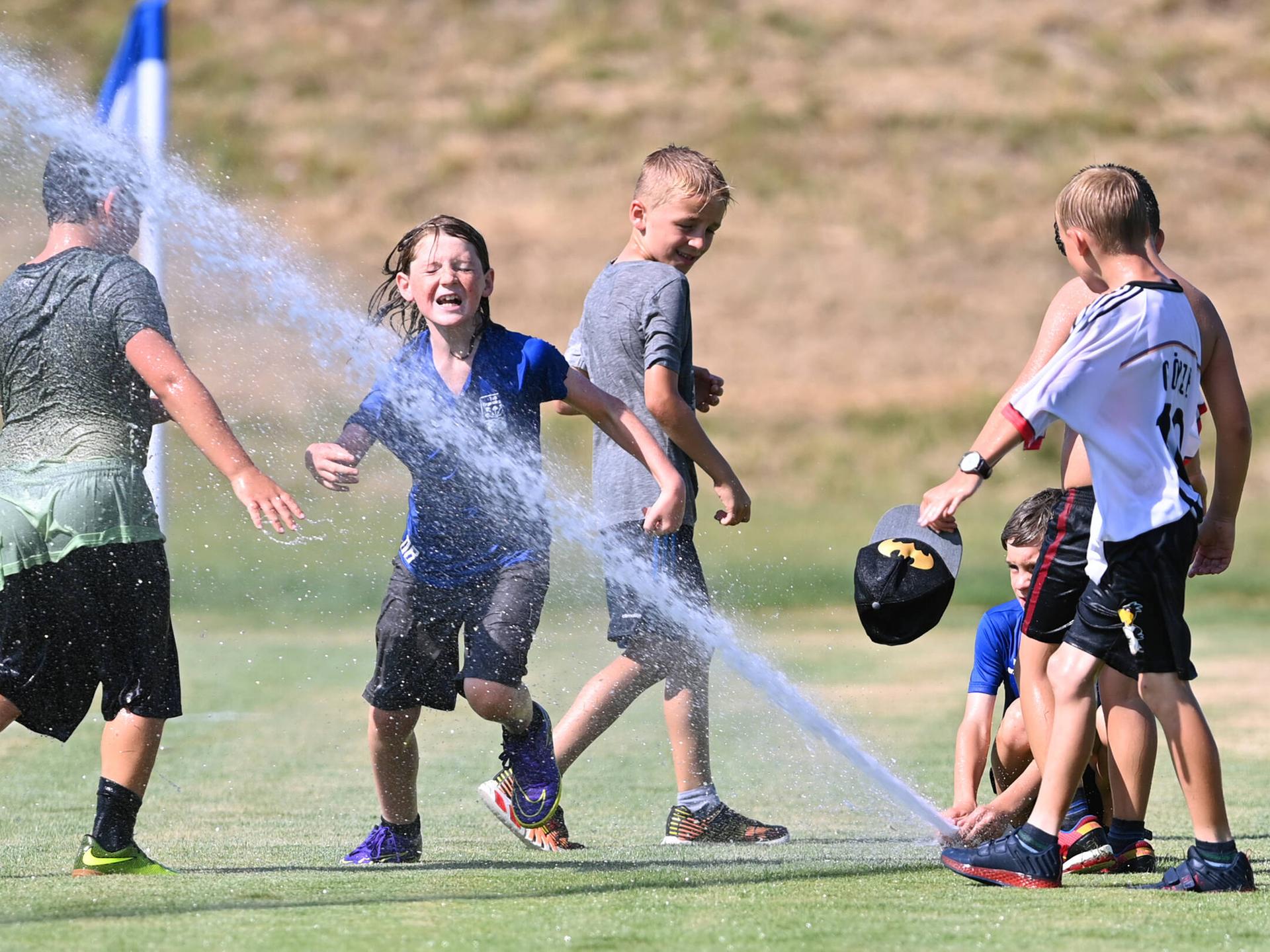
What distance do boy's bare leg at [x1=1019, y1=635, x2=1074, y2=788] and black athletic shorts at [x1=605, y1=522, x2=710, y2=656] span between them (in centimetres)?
87

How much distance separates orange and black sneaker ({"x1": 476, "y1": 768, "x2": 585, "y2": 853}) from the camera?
14.6 ft

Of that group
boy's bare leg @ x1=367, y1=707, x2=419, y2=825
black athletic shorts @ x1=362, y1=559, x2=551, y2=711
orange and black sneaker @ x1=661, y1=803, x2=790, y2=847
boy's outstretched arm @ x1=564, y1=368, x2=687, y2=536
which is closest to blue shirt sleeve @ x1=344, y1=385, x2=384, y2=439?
black athletic shorts @ x1=362, y1=559, x2=551, y2=711

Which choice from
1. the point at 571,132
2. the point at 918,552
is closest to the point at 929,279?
the point at 571,132

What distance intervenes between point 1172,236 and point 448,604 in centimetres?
2541

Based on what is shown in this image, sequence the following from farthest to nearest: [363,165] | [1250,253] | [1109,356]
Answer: [363,165], [1250,253], [1109,356]

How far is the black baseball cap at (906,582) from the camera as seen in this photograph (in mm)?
4270

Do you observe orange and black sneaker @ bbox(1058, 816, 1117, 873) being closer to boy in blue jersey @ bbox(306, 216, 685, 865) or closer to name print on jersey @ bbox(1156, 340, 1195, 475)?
name print on jersey @ bbox(1156, 340, 1195, 475)

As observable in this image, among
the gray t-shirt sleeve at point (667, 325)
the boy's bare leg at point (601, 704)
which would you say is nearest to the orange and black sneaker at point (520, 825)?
the boy's bare leg at point (601, 704)

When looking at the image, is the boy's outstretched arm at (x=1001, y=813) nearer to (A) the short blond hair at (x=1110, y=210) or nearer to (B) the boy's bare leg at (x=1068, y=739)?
(B) the boy's bare leg at (x=1068, y=739)

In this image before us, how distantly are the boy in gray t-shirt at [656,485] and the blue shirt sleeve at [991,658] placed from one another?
0.64 meters

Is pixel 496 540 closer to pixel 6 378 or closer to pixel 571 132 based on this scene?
pixel 6 378

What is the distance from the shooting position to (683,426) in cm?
463

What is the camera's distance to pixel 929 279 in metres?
27.3

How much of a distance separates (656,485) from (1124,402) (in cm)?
138
